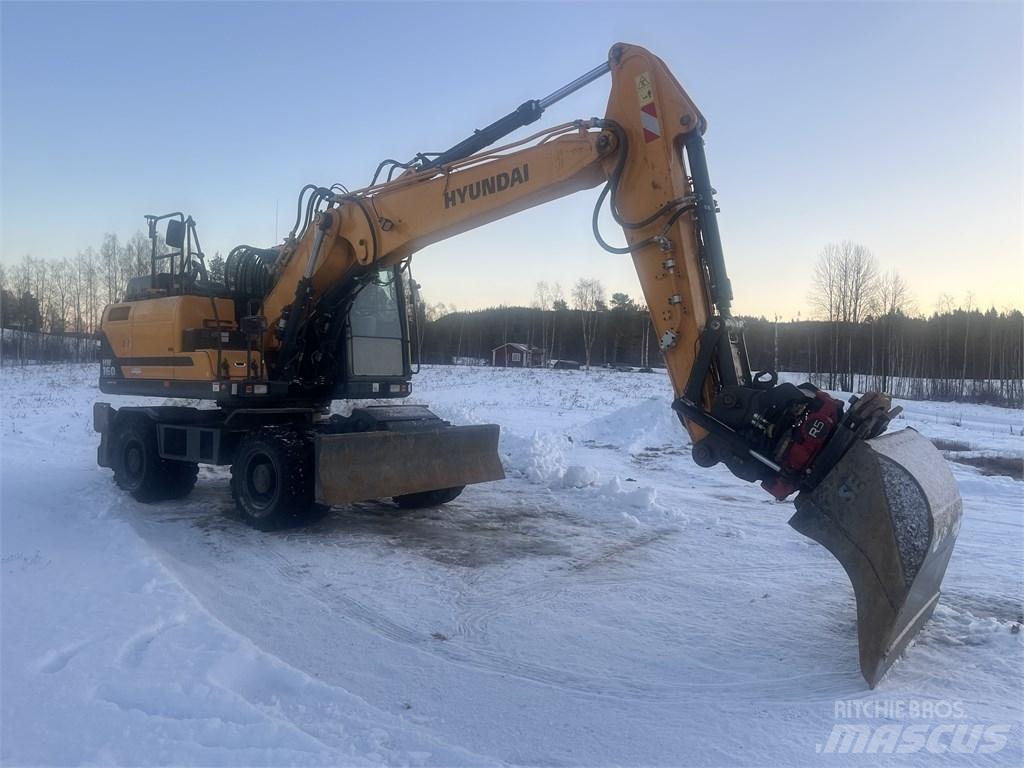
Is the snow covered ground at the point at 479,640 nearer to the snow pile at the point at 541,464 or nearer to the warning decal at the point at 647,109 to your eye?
the snow pile at the point at 541,464

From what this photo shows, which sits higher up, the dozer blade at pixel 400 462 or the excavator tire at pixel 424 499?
the dozer blade at pixel 400 462

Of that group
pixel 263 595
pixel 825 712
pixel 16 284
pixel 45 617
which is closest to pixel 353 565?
pixel 263 595

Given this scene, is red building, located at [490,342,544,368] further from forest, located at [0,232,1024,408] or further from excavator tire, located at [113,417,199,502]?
excavator tire, located at [113,417,199,502]

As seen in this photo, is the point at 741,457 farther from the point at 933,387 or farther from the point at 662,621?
the point at 933,387

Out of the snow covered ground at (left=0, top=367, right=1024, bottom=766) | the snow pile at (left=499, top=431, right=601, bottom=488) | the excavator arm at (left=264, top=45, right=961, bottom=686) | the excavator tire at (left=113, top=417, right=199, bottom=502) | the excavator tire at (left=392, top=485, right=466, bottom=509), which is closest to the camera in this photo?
the snow covered ground at (left=0, top=367, right=1024, bottom=766)

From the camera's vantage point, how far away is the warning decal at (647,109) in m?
5.78

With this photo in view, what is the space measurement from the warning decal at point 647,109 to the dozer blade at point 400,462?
159 inches

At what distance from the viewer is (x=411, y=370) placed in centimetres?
959

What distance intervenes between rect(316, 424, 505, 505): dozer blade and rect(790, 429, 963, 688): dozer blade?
453 cm

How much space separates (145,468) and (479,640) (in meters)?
6.21

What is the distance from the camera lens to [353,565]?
6672 mm

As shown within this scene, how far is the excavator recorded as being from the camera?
4422mm

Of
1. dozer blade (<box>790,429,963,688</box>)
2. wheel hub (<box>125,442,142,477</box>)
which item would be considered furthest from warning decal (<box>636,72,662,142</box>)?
wheel hub (<box>125,442,142,477</box>)

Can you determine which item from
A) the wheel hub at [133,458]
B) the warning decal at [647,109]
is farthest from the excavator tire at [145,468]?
the warning decal at [647,109]
